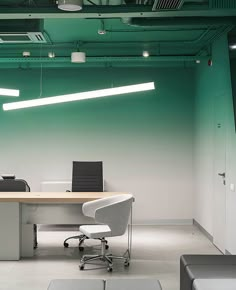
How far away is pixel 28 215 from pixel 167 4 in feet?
11.7

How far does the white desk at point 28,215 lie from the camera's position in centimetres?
617

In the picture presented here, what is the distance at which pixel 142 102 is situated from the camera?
9.02m

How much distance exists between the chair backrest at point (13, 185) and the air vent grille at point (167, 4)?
12.1 ft

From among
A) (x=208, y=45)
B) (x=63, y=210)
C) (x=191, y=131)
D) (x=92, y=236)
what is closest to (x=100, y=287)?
(x=92, y=236)

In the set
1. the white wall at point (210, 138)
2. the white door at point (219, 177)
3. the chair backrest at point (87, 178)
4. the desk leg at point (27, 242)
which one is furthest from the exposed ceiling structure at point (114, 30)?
the desk leg at point (27, 242)

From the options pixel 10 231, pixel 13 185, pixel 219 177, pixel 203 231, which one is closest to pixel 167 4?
pixel 219 177

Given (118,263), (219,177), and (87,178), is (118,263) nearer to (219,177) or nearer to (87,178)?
(87,178)

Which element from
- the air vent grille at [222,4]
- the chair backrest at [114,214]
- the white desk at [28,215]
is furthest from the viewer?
the white desk at [28,215]

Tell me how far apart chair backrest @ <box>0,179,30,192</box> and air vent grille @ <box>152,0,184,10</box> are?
145 inches

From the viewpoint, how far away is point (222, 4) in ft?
15.6

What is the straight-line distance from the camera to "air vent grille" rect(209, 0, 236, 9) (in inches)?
186

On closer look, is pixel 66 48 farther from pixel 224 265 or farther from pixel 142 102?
pixel 224 265

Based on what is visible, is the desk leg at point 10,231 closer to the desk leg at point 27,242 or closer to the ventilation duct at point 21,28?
the desk leg at point 27,242

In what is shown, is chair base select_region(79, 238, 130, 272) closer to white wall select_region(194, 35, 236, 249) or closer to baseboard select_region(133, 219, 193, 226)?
white wall select_region(194, 35, 236, 249)
